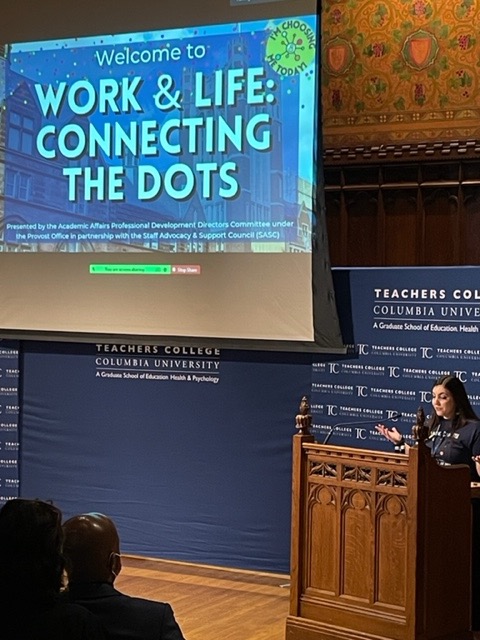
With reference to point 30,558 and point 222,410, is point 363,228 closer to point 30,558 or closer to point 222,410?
point 222,410

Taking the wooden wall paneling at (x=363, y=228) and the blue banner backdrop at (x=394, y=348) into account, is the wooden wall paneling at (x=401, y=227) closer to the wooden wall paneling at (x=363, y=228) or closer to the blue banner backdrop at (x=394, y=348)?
the wooden wall paneling at (x=363, y=228)

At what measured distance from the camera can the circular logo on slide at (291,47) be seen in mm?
5648

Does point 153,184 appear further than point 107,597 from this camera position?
Yes

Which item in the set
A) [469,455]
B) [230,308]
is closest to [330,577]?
[469,455]

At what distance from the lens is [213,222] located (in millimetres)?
5914

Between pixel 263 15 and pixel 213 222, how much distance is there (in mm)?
1203

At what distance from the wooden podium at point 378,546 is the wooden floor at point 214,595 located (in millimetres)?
518

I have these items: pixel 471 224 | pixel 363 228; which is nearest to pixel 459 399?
pixel 471 224

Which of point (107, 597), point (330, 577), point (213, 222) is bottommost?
point (330, 577)

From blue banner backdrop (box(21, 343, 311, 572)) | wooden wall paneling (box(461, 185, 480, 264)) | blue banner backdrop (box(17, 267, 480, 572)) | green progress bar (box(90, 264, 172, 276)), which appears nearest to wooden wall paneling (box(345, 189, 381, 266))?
wooden wall paneling (box(461, 185, 480, 264))

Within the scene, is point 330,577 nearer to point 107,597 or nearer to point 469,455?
point 469,455

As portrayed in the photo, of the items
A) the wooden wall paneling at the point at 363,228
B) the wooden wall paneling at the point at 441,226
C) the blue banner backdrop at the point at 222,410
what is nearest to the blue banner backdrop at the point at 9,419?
the blue banner backdrop at the point at 222,410

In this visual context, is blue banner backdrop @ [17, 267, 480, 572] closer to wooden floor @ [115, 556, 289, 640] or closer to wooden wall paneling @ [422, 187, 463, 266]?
wooden floor @ [115, 556, 289, 640]

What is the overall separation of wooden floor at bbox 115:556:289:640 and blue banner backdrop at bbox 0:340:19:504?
961 millimetres
